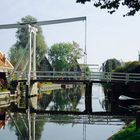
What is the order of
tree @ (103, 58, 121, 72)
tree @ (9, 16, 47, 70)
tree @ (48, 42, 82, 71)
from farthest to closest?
tree @ (103, 58, 121, 72) → tree @ (48, 42, 82, 71) → tree @ (9, 16, 47, 70)

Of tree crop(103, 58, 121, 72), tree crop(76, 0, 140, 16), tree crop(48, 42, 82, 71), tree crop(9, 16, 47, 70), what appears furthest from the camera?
tree crop(103, 58, 121, 72)

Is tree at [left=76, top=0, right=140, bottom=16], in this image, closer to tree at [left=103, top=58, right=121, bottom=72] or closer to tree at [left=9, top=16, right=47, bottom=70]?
tree at [left=9, top=16, right=47, bottom=70]

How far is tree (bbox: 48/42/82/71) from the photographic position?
8988cm

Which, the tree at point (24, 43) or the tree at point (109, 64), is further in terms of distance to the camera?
the tree at point (109, 64)

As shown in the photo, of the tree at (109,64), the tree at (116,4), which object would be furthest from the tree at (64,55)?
the tree at (116,4)

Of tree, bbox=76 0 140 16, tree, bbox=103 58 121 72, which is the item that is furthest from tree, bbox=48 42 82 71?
tree, bbox=76 0 140 16

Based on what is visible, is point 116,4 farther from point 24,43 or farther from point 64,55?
point 64,55

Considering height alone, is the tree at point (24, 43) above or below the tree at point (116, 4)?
above

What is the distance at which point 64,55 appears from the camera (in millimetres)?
92188

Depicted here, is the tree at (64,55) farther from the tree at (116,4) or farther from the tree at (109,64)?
the tree at (116,4)

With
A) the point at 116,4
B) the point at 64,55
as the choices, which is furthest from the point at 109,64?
the point at 116,4

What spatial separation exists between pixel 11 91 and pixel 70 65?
2067 inches

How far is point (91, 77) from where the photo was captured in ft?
122

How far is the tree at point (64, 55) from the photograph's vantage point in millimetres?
89875
